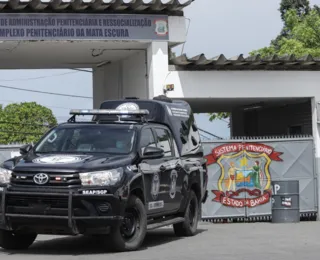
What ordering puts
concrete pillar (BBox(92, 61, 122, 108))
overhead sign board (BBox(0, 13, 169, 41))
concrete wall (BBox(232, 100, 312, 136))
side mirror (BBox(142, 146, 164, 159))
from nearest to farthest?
side mirror (BBox(142, 146, 164, 159)) < overhead sign board (BBox(0, 13, 169, 41)) < concrete wall (BBox(232, 100, 312, 136)) < concrete pillar (BBox(92, 61, 122, 108))

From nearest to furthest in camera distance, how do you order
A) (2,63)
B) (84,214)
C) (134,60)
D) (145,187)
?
1. (84,214)
2. (145,187)
3. (134,60)
4. (2,63)

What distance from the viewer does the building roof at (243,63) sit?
65.6 feet

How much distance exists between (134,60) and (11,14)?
13.4ft

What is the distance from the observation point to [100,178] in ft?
38.2

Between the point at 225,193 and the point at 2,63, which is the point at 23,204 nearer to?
the point at 225,193

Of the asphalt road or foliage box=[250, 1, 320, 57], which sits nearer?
the asphalt road

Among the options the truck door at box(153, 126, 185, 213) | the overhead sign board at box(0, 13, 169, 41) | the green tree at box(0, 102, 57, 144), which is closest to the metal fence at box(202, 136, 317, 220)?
the overhead sign board at box(0, 13, 169, 41)

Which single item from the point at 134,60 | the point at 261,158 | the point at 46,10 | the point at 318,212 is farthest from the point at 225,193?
the point at 46,10

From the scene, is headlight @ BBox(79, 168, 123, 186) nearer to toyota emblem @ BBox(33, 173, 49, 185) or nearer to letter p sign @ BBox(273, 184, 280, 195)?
toyota emblem @ BBox(33, 173, 49, 185)

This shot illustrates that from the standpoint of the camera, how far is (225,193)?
750 inches

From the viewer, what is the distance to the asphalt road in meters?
11.7

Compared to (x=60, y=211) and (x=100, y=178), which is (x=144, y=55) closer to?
(x=100, y=178)

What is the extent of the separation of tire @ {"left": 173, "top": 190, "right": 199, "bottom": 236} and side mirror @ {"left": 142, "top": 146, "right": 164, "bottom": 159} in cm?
205

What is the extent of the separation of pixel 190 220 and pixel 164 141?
77.3 inches
